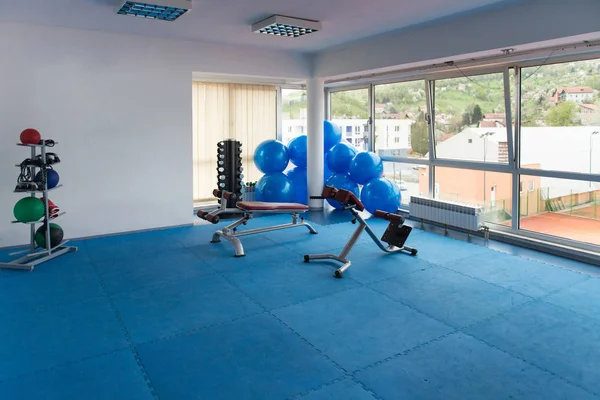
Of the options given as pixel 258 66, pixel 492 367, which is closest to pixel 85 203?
pixel 258 66

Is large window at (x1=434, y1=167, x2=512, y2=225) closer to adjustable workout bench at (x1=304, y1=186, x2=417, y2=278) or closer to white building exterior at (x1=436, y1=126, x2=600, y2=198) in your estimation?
white building exterior at (x1=436, y1=126, x2=600, y2=198)

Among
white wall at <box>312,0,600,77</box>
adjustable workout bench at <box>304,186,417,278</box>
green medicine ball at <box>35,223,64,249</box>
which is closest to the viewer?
white wall at <box>312,0,600,77</box>

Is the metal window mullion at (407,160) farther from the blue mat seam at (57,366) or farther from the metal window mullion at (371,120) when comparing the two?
the blue mat seam at (57,366)

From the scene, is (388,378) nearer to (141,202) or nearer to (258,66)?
(141,202)

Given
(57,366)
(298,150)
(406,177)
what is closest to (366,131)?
(406,177)

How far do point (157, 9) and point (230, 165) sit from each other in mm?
2454

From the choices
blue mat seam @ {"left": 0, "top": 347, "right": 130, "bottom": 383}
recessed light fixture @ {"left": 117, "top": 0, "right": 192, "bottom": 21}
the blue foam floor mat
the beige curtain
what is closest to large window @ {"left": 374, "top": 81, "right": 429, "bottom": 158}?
the beige curtain

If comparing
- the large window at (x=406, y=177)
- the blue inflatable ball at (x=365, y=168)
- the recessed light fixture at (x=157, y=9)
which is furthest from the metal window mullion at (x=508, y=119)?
the recessed light fixture at (x=157, y=9)

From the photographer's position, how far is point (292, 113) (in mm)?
8828

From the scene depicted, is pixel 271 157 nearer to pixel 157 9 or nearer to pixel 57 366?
pixel 157 9

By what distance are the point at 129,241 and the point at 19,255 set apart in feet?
3.89

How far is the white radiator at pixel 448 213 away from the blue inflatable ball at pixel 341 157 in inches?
48.8

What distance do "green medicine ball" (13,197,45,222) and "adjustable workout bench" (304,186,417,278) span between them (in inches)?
111

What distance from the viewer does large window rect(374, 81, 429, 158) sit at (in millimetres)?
7152
